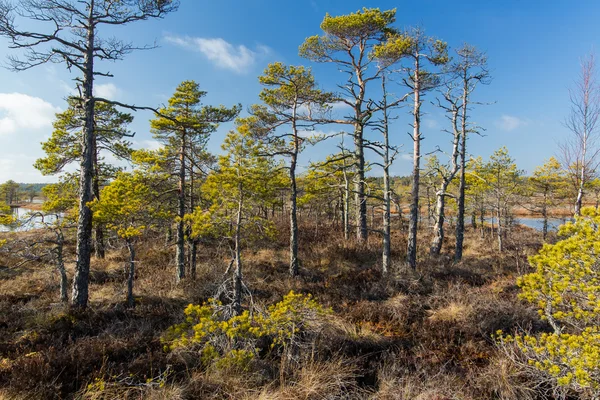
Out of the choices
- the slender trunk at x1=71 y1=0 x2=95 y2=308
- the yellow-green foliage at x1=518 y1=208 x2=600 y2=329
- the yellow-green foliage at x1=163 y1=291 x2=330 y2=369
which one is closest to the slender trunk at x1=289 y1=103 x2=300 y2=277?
the yellow-green foliage at x1=163 y1=291 x2=330 y2=369

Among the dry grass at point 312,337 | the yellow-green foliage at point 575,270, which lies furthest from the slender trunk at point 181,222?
the yellow-green foliage at point 575,270

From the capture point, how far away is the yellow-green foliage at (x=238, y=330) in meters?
4.91

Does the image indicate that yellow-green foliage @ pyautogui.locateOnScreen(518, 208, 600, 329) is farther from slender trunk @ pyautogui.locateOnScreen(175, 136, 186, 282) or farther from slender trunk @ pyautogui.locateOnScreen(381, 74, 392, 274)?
slender trunk @ pyautogui.locateOnScreen(175, 136, 186, 282)

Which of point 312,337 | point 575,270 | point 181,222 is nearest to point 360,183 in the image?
point 312,337

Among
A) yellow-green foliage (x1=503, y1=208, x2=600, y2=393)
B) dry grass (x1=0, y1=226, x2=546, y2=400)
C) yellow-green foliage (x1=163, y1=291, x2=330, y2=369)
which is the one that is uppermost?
yellow-green foliage (x1=503, y1=208, x2=600, y2=393)

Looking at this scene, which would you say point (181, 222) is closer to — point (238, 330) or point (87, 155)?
point (87, 155)

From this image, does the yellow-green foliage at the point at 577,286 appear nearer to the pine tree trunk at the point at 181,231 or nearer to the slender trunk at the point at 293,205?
the slender trunk at the point at 293,205

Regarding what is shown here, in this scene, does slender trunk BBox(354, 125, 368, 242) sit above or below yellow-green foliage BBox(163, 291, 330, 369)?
above

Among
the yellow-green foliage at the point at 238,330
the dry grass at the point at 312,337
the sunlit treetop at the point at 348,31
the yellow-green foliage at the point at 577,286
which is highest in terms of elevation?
the sunlit treetop at the point at 348,31

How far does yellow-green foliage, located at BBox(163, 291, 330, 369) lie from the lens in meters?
4.91

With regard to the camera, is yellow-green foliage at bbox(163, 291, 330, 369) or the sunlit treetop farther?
the sunlit treetop

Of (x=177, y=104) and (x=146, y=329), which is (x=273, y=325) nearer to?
(x=146, y=329)

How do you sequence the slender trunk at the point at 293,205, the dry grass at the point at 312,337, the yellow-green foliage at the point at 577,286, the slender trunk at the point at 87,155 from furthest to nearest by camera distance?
1. the slender trunk at the point at 293,205
2. the slender trunk at the point at 87,155
3. the dry grass at the point at 312,337
4. the yellow-green foliage at the point at 577,286

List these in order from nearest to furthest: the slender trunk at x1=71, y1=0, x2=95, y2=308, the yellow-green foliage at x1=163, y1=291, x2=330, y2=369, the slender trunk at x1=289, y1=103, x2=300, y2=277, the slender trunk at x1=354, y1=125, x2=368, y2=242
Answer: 1. the yellow-green foliage at x1=163, y1=291, x2=330, y2=369
2. the slender trunk at x1=71, y1=0, x2=95, y2=308
3. the slender trunk at x1=289, y1=103, x2=300, y2=277
4. the slender trunk at x1=354, y1=125, x2=368, y2=242
